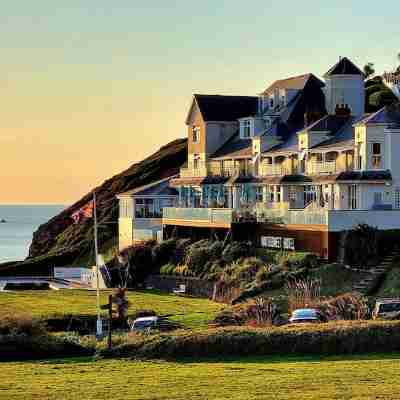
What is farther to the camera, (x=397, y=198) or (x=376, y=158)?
(x=376, y=158)

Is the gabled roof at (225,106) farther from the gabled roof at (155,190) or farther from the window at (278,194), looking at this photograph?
the window at (278,194)

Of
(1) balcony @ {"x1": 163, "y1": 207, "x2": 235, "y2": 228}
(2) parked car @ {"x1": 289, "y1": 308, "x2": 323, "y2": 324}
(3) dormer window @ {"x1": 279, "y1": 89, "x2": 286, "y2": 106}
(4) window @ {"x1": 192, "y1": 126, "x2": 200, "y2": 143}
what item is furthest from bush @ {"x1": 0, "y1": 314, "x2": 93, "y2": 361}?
(4) window @ {"x1": 192, "y1": 126, "x2": 200, "y2": 143}

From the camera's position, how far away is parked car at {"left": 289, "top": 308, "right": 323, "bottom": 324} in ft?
151

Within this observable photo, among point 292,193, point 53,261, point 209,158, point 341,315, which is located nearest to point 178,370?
point 341,315

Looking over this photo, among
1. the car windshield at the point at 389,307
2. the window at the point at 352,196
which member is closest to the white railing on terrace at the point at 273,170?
the window at the point at 352,196

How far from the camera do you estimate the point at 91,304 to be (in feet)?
199

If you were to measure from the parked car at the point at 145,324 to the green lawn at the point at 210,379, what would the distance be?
27.3 feet

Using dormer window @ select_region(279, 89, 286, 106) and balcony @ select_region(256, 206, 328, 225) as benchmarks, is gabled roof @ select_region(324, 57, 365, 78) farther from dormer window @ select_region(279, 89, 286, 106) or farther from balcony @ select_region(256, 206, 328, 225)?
balcony @ select_region(256, 206, 328, 225)

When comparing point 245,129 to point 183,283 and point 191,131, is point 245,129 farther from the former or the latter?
point 183,283

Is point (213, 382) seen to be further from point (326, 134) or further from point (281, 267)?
point (326, 134)

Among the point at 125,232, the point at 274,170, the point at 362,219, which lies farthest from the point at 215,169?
Result: the point at 362,219

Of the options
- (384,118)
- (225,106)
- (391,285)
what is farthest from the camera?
(225,106)

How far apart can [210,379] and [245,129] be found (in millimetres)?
52579

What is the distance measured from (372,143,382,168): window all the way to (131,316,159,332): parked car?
2051 centimetres
